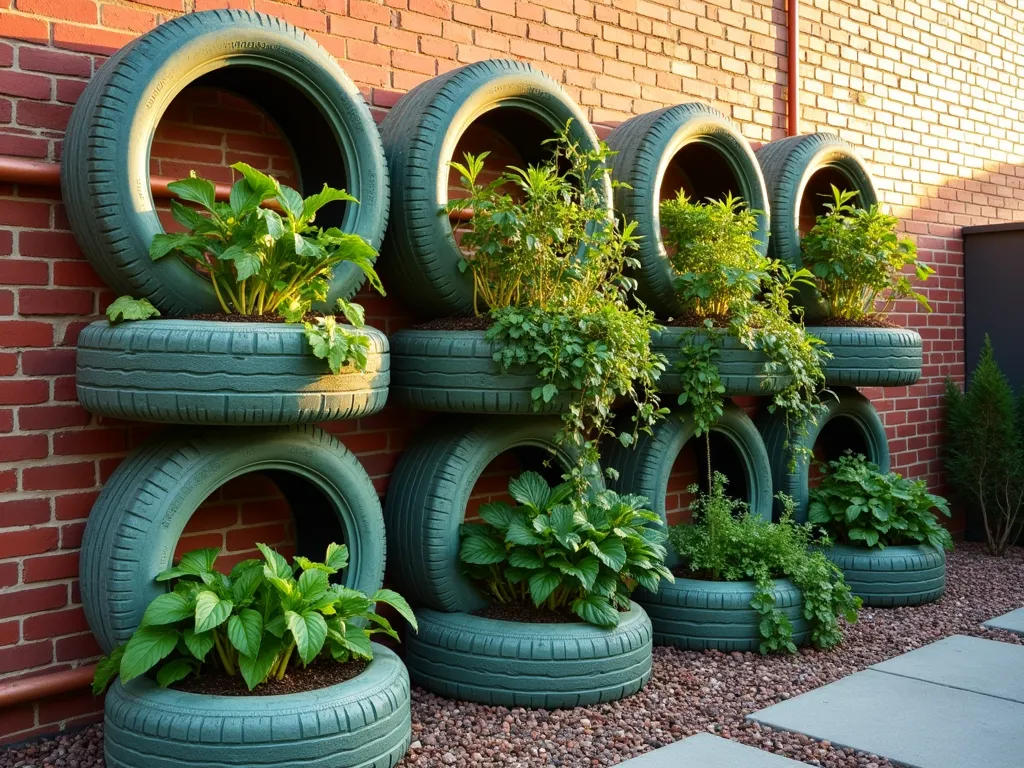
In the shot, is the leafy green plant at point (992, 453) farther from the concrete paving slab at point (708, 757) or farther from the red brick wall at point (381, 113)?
the concrete paving slab at point (708, 757)

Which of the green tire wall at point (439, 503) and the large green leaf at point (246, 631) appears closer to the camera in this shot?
the large green leaf at point (246, 631)

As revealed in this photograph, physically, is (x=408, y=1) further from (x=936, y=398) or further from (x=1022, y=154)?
(x=1022, y=154)

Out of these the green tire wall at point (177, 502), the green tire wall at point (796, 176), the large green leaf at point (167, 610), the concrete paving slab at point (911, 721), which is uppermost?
the green tire wall at point (796, 176)

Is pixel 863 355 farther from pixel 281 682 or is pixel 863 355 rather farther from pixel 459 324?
pixel 281 682

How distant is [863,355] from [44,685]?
3.64m

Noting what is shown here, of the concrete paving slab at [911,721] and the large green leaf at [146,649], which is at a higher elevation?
the large green leaf at [146,649]

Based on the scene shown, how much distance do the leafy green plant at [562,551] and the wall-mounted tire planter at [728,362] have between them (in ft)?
2.28

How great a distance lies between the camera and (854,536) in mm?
4668

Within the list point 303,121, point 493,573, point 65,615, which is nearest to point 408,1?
point 303,121

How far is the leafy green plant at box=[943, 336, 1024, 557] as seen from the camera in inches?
234

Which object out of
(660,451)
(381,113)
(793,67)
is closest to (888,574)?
(660,451)

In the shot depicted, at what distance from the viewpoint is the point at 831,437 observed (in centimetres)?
559

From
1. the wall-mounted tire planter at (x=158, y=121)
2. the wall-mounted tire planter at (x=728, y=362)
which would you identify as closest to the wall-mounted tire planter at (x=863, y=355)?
the wall-mounted tire planter at (x=728, y=362)

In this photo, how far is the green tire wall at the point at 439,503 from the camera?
3412 millimetres
